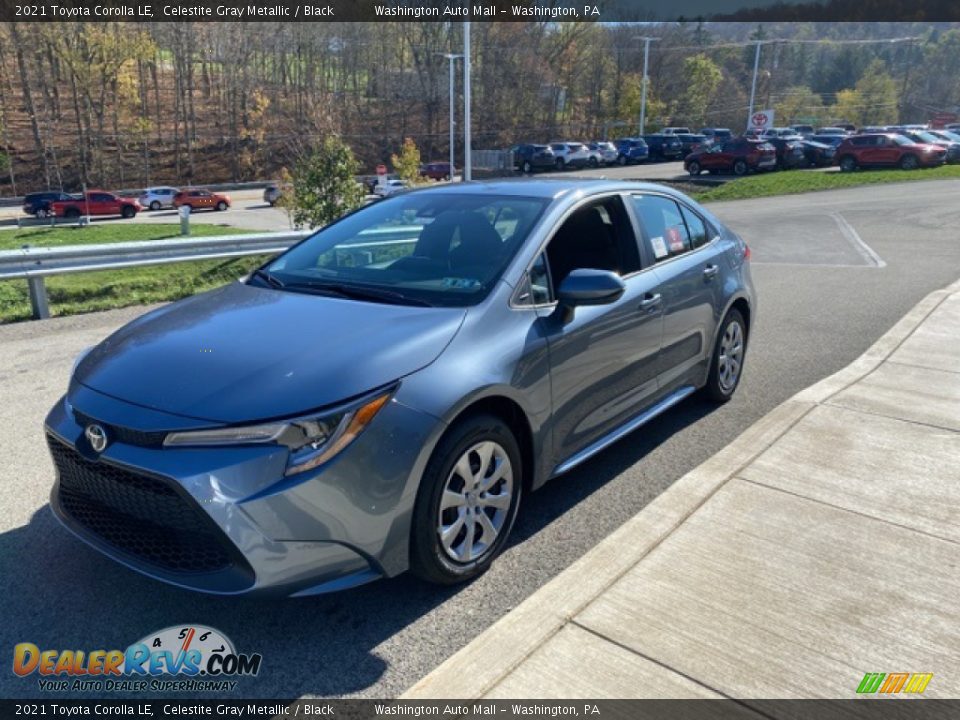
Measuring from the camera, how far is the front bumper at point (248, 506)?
8.38 ft

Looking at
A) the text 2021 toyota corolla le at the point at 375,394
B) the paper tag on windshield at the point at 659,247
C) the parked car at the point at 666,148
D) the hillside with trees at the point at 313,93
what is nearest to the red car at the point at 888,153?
the parked car at the point at 666,148

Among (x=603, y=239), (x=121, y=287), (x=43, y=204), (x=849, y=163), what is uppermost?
(x=603, y=239)

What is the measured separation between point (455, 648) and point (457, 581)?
360 millimetres

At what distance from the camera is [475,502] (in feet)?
10.4

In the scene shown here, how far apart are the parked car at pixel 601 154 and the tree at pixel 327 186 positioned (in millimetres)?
38364

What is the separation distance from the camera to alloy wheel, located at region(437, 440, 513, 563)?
305 cm

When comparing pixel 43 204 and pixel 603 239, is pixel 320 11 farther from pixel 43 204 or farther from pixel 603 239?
pixel 603 239

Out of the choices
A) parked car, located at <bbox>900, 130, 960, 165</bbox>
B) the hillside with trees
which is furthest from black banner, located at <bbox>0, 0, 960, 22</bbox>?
parked car, located at <bbox>900, 130, 960, 165</bbox>

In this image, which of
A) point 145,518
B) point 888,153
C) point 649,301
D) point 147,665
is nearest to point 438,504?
point 145,518

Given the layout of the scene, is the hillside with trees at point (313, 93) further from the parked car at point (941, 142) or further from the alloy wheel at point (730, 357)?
the alloy wheel at point (730, 357)

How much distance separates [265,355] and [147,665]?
1206mm

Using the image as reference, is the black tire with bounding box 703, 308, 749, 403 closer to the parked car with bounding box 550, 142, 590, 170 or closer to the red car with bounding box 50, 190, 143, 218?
the red car with bounding box 50, 190, 143, 218

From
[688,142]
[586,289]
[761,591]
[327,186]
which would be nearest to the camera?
[761,591]

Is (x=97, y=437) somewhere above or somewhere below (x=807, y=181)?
above
